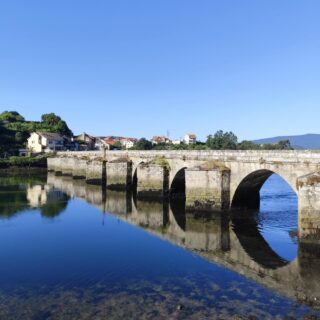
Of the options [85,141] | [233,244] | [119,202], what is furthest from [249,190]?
[85,141]

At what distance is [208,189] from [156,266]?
12911mm

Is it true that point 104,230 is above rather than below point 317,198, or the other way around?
below

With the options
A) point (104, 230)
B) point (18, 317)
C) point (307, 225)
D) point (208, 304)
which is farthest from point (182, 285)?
point (104, 230)

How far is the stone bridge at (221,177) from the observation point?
20.9m

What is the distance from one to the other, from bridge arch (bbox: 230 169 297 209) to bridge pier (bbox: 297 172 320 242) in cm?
814

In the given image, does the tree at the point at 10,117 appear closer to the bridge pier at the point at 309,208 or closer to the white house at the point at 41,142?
the white house at the point at 41,142

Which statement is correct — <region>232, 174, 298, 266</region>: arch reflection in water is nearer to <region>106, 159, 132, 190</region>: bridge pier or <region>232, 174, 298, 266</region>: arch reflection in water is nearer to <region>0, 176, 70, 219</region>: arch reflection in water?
<region>0, 176, 70, 219</region>: arch reflection in water

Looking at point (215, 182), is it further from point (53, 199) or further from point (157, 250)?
point (53, 199)

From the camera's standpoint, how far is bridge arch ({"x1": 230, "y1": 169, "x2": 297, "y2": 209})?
30422 millimetres

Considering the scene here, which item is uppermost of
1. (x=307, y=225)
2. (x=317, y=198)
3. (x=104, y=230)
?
(x=317, y=198)

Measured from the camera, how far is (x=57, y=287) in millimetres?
16609

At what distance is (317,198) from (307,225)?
1.56m

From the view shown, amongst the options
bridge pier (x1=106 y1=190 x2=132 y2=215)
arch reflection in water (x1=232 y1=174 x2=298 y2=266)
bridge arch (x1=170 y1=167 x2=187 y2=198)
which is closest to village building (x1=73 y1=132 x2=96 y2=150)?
bridge pier (x1=106 y1=190 x2=132 y2=215)

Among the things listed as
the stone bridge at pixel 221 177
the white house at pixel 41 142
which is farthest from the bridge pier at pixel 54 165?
the stone bridge at pixel 221 177
